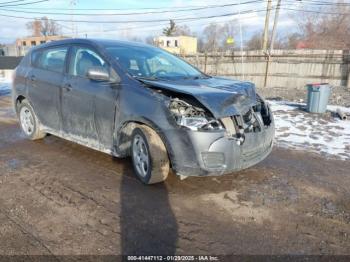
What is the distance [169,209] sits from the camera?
3359 millimetres

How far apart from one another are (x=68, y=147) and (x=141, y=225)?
2.99m

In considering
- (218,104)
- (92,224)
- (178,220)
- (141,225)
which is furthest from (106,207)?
(218,104)

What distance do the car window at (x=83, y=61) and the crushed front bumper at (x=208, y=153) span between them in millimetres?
1675

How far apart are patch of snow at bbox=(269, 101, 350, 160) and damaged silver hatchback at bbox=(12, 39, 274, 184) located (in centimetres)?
203

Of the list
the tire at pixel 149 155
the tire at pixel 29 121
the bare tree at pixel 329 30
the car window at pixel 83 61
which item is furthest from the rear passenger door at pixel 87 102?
the bare tree at pixel 329 30

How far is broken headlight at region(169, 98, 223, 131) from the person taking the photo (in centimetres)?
344

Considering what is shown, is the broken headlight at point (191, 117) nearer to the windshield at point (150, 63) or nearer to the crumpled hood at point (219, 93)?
the crumpled hood at point (219, 93)

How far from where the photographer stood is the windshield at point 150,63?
13.8ft

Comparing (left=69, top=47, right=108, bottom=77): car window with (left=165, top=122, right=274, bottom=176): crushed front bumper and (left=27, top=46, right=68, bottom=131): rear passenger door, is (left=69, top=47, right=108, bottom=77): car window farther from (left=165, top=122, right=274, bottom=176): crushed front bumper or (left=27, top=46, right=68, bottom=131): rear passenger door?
(left=165, top=122, right=274, bottom=176): crushed front bumper

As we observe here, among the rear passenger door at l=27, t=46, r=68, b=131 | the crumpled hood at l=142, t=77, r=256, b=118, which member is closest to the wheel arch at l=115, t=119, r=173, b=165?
the crumpled hood at l=142, t=77, r=256, b=118

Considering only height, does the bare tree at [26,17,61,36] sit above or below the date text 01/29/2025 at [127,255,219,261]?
above

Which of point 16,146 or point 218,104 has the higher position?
point 218,104

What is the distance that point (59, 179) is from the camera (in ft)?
13.6

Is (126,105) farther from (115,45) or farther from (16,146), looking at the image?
(16,146)
